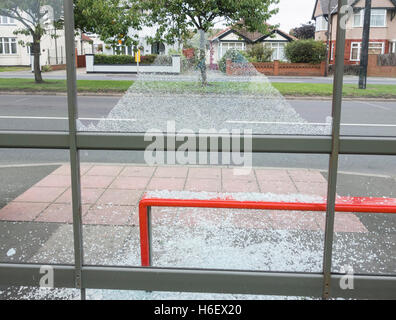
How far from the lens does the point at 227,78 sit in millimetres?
2373

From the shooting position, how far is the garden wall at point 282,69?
1.77 meters

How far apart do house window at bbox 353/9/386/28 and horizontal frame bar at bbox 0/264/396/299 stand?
93 cm

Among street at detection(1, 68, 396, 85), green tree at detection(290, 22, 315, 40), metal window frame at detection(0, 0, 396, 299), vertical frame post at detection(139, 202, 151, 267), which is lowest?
vertical frame post at detection(139, 202, 151, 267)

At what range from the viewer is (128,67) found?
2100 mm

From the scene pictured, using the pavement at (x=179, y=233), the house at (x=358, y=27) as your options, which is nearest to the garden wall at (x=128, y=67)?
the house at (x=358, y=27)

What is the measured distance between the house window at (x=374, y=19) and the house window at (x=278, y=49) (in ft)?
1.12

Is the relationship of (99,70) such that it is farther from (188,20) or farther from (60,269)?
(188,20)

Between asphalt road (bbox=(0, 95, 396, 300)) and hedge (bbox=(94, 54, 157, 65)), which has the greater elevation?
hedge (bbox=(94, 54, 157, 65))

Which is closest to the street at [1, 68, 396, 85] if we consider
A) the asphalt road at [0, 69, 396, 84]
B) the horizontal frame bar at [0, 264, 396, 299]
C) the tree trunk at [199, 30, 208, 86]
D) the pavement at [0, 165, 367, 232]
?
the asphalt road at [0, 69, 396, 84]

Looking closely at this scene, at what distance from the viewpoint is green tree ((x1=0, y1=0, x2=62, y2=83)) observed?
171 cm

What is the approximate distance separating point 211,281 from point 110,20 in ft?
4.04

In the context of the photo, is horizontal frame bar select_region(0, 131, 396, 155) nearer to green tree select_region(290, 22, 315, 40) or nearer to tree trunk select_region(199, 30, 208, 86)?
green tree select_region(290, 22, 315, 40)

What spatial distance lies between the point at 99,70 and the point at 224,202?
1.05m

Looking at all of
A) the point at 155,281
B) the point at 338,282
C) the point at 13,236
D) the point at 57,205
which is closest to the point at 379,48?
the point at 338,282
